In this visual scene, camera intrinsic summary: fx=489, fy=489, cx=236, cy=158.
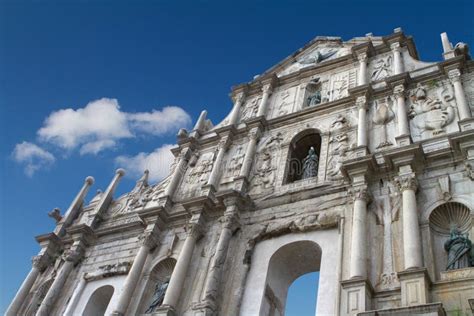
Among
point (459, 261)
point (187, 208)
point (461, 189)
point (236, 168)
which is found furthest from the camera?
point (236, 168)

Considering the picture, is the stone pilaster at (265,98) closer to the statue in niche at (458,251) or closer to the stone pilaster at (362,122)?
the stone pilaster at (362,122)

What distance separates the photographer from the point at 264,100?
611 inches

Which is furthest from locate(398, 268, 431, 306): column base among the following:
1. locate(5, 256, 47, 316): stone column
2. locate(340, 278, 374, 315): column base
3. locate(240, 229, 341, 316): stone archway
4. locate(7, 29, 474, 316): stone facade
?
locate(5, 256, 47, 316): stone column

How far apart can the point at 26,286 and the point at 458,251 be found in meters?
11.3

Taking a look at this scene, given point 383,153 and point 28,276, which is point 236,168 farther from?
point 28,276

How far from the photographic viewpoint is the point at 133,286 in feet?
38.0

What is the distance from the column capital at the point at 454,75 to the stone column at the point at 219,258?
614 centimetres

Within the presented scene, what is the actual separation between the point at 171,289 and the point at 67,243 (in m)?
5.44

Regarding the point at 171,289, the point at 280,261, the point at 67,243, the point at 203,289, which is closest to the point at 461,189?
the point at 280,261

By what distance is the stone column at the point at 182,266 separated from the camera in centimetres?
1048

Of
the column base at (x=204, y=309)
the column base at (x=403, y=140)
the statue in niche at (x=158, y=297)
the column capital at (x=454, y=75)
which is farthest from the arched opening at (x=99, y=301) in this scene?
the column capital at (x=454, y=75)

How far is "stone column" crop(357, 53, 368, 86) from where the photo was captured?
13656 mm

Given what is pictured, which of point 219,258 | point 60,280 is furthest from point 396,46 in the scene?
point 60,280

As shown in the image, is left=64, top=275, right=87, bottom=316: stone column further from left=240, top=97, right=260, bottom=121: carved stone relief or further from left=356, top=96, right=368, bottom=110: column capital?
left=356, top=96, right=368, bottom=110: column capital
